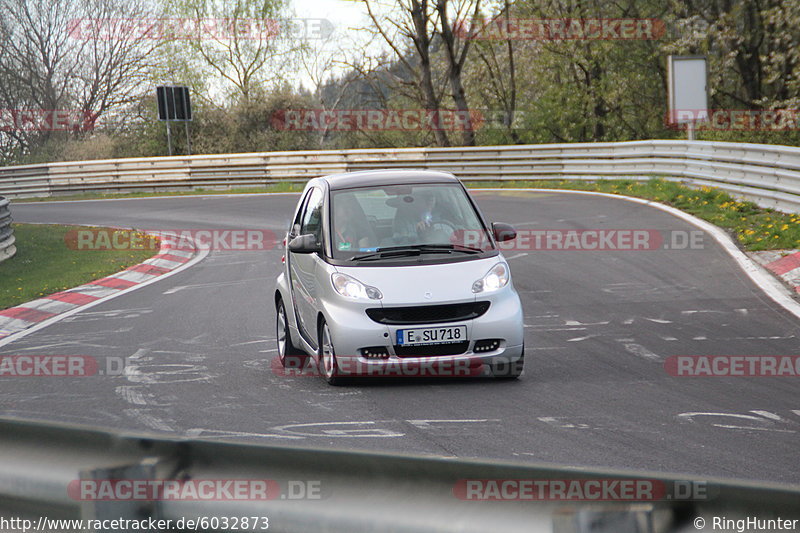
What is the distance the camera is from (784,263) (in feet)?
41.1

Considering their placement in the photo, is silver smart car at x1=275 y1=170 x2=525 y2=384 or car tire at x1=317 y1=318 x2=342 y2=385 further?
car tire at x1=317 y1=318 x2=342 y2=385

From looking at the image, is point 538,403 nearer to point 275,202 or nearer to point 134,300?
point 134,300

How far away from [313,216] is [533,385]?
8.76 feet

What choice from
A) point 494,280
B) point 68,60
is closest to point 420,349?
point 494,280

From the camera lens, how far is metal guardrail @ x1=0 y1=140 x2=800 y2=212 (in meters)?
17.5

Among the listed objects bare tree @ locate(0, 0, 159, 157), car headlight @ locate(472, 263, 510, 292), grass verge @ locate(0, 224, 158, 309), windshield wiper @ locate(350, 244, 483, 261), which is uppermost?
bare tree @ locate(0, 0, 159, 157)

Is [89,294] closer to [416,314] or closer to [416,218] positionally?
[416,218]

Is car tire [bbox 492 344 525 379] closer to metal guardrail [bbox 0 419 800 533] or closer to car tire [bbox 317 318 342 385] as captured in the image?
car tire [bbox 317 318 342 385]

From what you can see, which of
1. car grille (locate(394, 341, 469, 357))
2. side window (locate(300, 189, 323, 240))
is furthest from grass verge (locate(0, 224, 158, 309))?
car grille (locate(394, 341, 469, 357))

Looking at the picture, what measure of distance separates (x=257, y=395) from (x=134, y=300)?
21.1 ft

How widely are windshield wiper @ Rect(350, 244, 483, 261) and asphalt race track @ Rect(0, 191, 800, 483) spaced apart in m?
1.05

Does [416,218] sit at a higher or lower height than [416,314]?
higher

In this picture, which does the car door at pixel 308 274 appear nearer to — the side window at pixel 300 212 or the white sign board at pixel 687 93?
the side window at pixel 300 212

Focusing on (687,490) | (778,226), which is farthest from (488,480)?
(778,226)
